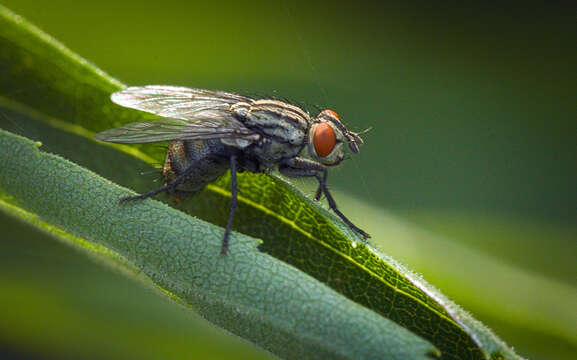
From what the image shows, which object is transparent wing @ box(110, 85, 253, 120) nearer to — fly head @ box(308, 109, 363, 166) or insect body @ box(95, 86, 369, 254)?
insect body @ box(95, 86, 369, 254)

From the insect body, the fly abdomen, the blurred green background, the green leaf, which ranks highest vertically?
the blurred green background

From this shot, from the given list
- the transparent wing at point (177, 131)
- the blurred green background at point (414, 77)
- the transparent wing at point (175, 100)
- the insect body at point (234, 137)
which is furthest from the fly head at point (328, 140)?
the blurred green background at point (414, 77)

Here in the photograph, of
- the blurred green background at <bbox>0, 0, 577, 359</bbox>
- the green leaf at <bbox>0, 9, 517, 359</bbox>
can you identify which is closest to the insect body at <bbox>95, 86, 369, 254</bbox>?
the green leaf at <bbox>0, 9, 517, 359</bbox>

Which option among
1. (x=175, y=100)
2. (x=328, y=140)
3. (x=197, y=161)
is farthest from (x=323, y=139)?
(x=175, y=100)

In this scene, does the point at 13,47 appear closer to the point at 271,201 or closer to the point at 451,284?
the point at 271,201

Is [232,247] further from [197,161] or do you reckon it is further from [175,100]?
[175,100]

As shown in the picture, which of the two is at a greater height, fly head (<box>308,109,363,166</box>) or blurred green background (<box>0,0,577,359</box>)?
blurred green background (<box>0,0,577,359</box>)
